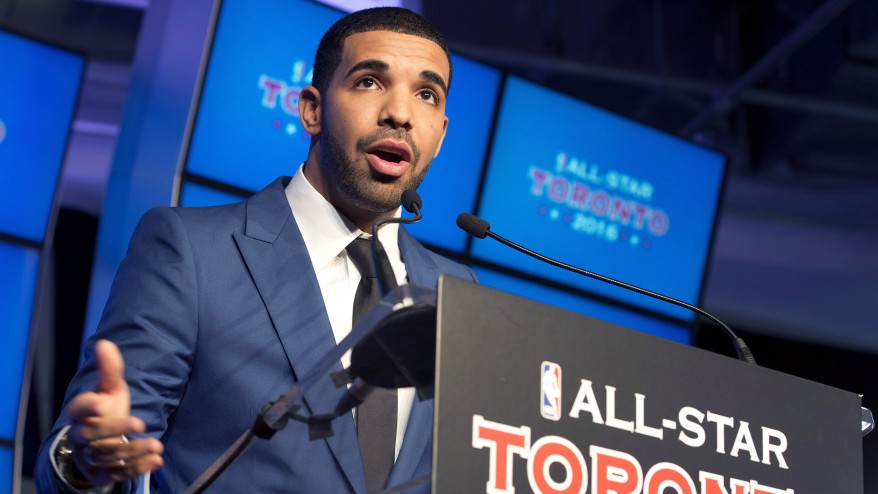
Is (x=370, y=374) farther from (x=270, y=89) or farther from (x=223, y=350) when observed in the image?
(x=270, y=89)

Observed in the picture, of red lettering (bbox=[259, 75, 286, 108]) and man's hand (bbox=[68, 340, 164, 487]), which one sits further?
red lettering (bbox=[259, 75, 286, 108])

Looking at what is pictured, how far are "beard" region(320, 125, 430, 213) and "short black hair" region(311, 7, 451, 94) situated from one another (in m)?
0.18

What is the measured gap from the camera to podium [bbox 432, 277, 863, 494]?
3.47 ft

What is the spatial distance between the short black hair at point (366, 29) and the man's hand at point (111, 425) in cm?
88

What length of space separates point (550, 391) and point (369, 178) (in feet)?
2.30

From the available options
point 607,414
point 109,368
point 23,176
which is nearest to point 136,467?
point 109,368

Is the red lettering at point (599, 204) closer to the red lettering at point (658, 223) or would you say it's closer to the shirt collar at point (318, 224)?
the red lettering at point (658, 223)

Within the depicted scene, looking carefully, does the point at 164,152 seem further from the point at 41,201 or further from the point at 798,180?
the point at 798,180

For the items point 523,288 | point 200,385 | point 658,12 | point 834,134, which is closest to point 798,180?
point 834,134

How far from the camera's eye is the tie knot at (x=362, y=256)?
5.64ft

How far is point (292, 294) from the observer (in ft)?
5.19

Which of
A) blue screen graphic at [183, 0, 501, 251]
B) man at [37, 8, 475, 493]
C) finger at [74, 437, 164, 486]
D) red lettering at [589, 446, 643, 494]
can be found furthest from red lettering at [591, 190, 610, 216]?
finger at [74, 437, 164, 486]

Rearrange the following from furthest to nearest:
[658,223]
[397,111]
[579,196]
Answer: [658,223] < [579,196] < [397,111]

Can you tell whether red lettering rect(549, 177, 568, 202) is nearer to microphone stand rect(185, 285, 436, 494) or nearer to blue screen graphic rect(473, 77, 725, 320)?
blue screen graphic rect(473, 77, 725, 320)
